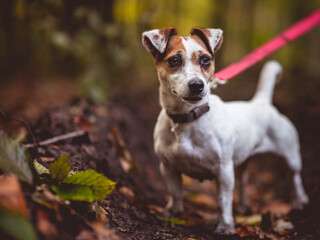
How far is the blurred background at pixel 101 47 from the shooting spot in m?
5.84

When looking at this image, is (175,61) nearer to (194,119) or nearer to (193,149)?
(194,119)

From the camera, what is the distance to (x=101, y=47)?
649 centimetres

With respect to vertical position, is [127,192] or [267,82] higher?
[267,82]

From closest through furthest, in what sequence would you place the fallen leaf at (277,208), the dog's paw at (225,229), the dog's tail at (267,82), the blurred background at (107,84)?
the dog's paw at (225,229)
the fallen leaf at (277,208)
the dog's tail at (267,82)
the blurred background at (107,84)

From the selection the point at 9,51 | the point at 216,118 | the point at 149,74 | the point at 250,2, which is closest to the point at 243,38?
the point at 250,2

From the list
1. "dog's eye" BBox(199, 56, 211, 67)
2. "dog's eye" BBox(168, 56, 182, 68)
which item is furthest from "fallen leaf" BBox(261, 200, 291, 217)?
"dog's eye" BBox(168, 56, 182, 68)

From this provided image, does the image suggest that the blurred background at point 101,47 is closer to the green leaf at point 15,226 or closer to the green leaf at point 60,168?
the green leaf at point 60,168

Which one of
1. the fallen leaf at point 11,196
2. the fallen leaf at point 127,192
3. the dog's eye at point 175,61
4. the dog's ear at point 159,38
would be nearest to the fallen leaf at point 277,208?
the fallen leaf at point 127,192

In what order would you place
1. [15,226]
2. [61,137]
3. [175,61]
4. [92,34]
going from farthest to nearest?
[92,34] < [61,137] < [175,61] < [15,226]

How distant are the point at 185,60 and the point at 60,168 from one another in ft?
4.77

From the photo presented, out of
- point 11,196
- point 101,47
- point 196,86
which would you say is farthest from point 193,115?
point 101,47

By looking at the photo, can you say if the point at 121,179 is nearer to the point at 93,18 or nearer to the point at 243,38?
the point at 93,18

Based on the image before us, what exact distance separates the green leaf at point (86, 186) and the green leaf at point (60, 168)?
47 millimetres

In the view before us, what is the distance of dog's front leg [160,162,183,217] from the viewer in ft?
11.2
